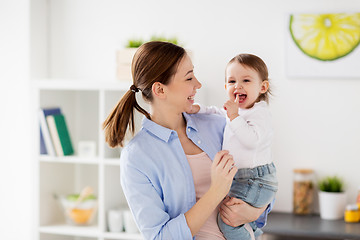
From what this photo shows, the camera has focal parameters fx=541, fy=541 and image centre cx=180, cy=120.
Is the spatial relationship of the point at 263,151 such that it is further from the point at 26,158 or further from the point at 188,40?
the point at 26,158

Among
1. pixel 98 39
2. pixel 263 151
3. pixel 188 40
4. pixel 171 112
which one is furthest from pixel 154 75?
pixel 98 39

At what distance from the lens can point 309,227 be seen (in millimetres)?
2982

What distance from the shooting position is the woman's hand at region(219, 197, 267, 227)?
5.51 ft

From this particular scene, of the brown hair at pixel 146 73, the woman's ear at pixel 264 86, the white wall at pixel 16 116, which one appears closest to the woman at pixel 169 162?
the brown hair at pixel 146 73

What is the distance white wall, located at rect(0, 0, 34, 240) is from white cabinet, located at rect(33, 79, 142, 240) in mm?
142

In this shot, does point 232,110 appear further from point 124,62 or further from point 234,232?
point 124,62

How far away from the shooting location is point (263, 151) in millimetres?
1807

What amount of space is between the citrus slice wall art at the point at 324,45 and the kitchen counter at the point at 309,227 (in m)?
0.86

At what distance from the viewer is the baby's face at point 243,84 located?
1.81m

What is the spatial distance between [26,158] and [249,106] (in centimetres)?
219

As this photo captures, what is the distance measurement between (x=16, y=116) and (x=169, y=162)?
2.23 meters

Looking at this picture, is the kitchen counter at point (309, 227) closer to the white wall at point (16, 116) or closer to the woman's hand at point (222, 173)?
the woman's hand at point (222, 173)

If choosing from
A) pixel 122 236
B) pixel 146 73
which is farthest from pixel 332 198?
pixel 146 73

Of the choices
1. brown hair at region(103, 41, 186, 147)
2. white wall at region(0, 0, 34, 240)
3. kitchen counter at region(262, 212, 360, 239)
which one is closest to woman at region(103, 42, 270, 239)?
brown hair at region(103, 41, 186, 147)
